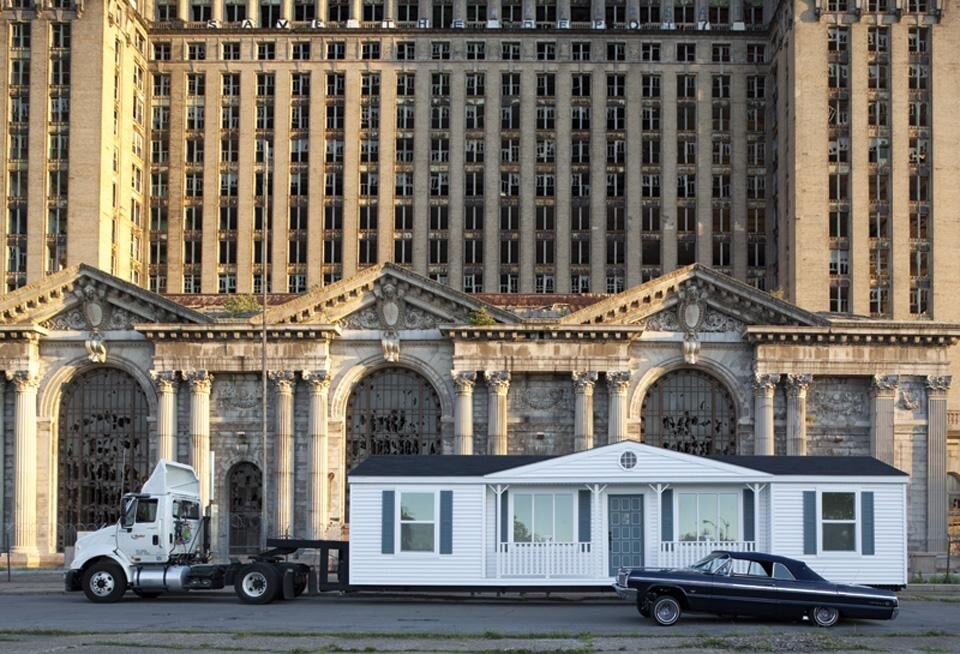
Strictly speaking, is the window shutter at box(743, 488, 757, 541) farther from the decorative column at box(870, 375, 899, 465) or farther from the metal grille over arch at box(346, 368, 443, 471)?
the metal grille over arch at box(346, 368, 443, 471)

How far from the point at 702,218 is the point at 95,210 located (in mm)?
44909

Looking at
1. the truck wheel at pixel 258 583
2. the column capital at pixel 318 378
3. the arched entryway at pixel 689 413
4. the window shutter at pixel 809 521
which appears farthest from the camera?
the arched entryway at pixel 689 413

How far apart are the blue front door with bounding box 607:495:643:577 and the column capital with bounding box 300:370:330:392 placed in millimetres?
25654

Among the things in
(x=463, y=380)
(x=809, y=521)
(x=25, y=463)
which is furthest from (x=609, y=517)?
(x=25, y=463)

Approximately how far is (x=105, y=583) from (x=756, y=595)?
19.1 m

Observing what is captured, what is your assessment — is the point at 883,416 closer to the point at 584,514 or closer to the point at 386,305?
the point at 386,305

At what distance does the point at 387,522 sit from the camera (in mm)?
47906

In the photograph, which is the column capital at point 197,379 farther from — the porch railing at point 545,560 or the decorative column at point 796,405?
the porch railing at point 545,560

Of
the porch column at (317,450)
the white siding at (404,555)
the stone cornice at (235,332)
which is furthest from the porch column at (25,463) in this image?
the white siding at (404,555)

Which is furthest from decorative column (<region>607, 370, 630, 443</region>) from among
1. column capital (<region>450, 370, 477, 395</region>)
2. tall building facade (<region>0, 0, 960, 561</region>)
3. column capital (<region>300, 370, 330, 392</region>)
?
tall building facade (<region>0, 0, 960, 561</region>)

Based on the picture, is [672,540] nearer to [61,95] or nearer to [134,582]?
[134,582]

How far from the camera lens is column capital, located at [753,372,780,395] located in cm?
7175

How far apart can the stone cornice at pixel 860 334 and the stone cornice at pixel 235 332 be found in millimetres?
18839

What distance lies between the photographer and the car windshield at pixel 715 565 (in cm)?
4009
